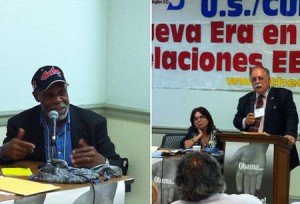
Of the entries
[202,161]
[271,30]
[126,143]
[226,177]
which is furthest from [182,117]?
[126,143]

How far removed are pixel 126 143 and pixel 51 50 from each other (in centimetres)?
56

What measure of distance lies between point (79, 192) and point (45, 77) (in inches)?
20.7

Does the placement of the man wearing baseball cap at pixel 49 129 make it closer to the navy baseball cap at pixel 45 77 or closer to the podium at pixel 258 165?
the navy baseball cap at pixel 45 77

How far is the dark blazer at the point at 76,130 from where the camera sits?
99.6 inches

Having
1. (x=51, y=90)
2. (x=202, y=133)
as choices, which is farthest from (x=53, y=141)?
(x=202, y=133)

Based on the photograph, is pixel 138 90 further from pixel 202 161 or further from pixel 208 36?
pixel 208 36

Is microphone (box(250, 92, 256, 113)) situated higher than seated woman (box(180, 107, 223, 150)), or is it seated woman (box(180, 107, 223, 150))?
microphone (box(250, 92, 256, 113))

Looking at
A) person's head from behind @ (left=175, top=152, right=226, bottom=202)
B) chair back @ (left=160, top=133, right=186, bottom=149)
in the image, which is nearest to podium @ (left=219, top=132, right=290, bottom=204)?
chair back @ (left=160, top=133, right=186, bottom=149)

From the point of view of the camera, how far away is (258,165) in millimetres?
4898

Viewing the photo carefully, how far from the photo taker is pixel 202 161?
3207mm

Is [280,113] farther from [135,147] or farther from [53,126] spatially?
[53,126]

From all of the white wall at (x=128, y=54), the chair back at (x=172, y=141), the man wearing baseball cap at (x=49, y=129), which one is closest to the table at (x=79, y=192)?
the man wearing baseball cap at (x=49, y=129)

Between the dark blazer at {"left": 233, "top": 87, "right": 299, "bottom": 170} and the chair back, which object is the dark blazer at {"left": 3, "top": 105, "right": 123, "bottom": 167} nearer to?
the dark blazer at {"left": 233, "top": 87, "right": 299, "bottom": 170}

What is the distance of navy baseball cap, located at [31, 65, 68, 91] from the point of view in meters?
2.54
